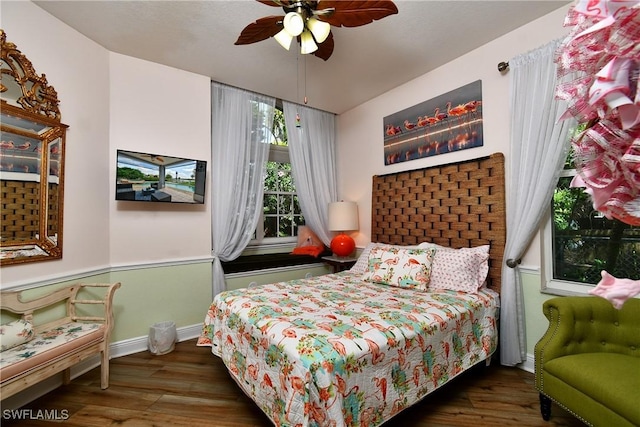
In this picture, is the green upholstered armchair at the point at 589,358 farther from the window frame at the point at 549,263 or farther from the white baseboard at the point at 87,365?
the white baseboard at the point at 87,365

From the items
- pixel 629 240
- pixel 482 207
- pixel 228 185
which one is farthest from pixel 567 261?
pixel 228 185

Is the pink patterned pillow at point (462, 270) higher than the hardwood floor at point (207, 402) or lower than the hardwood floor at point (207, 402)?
higher

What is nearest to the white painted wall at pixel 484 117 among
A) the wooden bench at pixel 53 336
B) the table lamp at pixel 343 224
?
the table lamp at pixel 343 224

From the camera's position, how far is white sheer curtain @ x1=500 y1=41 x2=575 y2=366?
2086 mm

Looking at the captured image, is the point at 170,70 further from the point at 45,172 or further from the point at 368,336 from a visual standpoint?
the point at 368,336

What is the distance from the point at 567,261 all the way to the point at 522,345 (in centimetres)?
74

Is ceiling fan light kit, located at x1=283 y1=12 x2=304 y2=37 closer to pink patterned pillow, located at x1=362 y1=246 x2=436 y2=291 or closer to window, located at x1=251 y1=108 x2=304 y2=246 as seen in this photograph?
pink patterned pillow, located at x1=362 y1=246 x2=436 y2=291

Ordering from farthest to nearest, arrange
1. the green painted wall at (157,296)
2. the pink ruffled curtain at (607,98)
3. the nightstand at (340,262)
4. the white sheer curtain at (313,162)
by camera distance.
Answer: the white sheer curtain at (313,162)
the nightstand at (340,262)
the green painted wall at (157,296)
the pink ruffled curtain at (607,98)

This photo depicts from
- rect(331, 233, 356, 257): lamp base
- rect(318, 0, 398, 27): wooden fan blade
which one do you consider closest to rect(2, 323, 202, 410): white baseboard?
rect(331, 233, 356, 257): lamp base

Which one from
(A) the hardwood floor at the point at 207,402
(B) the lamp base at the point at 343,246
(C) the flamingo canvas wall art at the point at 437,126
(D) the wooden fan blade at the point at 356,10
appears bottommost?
(A) the hardwood floor at the point at 207,402

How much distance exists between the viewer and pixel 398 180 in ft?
10.7

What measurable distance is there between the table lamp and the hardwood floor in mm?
1777

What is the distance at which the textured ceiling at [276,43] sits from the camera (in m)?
2.09

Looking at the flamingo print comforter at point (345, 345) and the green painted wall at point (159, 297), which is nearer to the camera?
the flamingo print comforter at point (345, 345)
